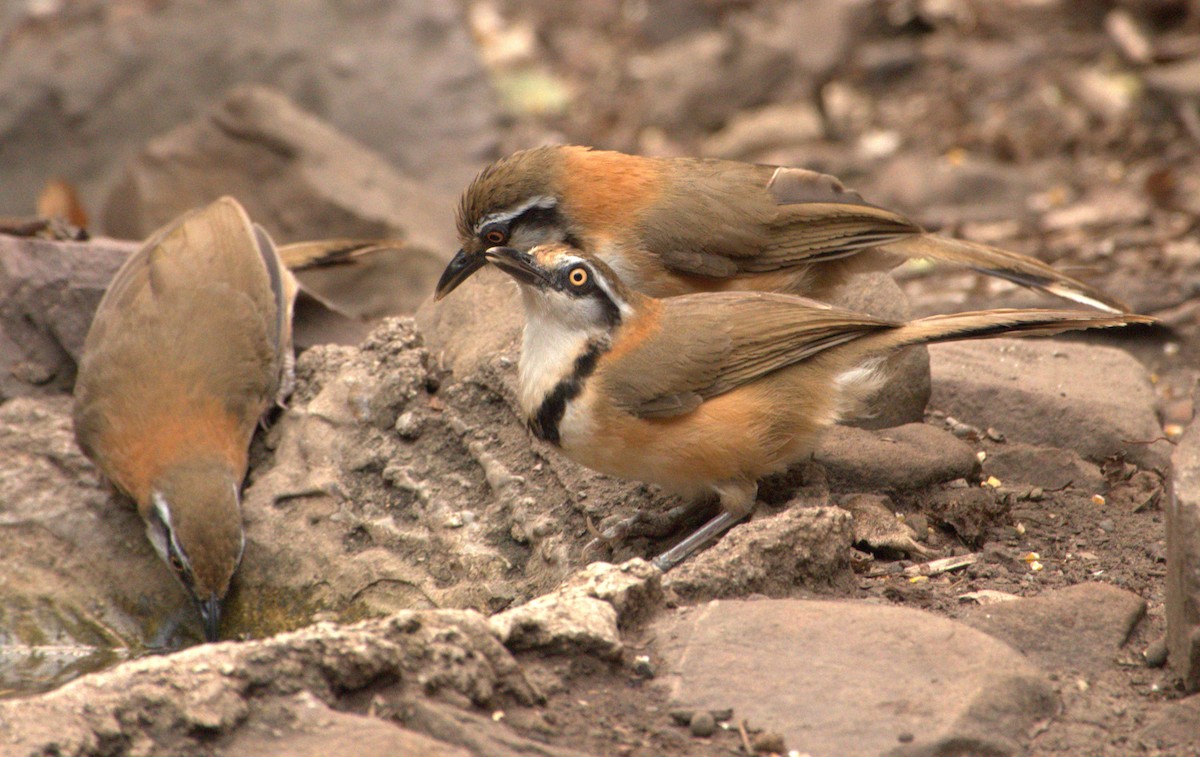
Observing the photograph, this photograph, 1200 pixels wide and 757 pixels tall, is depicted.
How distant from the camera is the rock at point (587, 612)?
3832 mm

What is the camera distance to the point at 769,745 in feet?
11.6

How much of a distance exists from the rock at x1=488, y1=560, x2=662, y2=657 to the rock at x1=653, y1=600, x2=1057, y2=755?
5.0 inches

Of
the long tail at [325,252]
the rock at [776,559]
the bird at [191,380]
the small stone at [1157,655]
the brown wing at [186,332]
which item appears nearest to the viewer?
the small stone at [1157,655]

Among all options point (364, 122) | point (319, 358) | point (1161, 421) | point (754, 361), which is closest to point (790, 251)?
point (754, 361)

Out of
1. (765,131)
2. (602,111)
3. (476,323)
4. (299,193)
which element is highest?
(476,323)

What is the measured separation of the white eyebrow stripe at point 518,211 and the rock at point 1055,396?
1822 mm

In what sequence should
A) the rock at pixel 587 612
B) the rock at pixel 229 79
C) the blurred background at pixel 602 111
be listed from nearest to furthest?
1. the rock at pixel 587 612
2. the blurred background at pixel 602 111
3. the rock at pixel 229 79

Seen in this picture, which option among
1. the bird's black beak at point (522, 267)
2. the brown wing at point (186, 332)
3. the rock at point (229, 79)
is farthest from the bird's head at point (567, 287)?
the rock at point (229, 79)

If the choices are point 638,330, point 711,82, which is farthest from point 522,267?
point 711,82

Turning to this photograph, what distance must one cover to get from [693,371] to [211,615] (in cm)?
214

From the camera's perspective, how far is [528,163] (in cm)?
588

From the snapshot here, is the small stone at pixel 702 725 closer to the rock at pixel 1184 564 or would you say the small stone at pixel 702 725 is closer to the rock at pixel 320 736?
the rock at pixel 320 736

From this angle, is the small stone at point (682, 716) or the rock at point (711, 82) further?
the rock at point (711, 82)

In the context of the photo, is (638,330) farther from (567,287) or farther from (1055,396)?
(1055,396)
